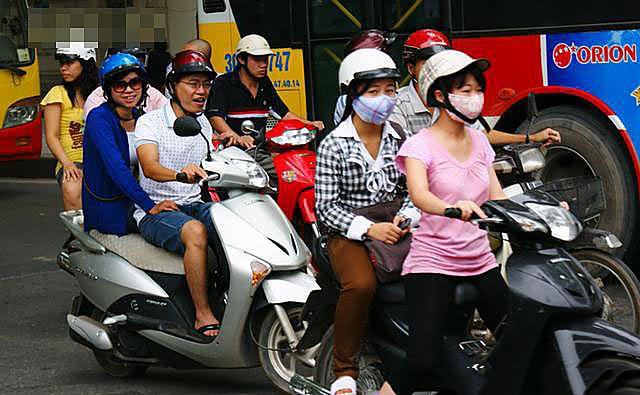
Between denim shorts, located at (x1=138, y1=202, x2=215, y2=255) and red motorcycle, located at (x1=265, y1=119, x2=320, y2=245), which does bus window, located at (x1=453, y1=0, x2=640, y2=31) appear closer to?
red motorcycle, located at (x1=265, y1=119, x2=320, y2=245)

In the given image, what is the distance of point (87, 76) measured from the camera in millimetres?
8656

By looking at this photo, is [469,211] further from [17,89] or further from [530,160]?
[17,89]

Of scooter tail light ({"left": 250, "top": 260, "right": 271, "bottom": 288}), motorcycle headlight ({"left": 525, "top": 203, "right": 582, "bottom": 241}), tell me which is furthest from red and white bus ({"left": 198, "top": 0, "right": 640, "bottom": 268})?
motorcycle headlight ({"left": 525, "top": 203, "right": 582, "bottom": 241})

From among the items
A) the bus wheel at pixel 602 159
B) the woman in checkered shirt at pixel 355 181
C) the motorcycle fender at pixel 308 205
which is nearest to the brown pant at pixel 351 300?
the woman in checkered shirt at pixel 355 181

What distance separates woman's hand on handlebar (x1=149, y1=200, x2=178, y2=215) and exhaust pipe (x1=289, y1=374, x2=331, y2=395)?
50.4 inches

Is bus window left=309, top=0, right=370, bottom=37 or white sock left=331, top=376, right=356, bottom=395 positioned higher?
bus window left=309, top=0, right=370, bottom=37

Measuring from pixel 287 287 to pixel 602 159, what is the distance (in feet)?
10.9

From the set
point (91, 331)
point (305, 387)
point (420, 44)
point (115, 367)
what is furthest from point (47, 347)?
point (420, 44)

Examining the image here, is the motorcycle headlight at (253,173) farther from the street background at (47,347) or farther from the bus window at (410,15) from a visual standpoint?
the bus window at (410,15)

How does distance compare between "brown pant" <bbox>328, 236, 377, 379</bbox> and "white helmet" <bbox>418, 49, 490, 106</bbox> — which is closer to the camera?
"white helmet" <bbox>418, 49, 490, 106</bbox>

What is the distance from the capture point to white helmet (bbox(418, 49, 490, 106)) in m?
4.75

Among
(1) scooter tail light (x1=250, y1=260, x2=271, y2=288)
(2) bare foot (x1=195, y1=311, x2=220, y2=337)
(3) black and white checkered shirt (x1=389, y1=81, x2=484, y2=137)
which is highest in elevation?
(3) black and white checkered shirt (x1=389, y1=81, x2=484, y2=137)

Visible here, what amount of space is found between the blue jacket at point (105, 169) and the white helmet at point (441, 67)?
7.19 feet

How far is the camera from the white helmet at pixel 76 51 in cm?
855
